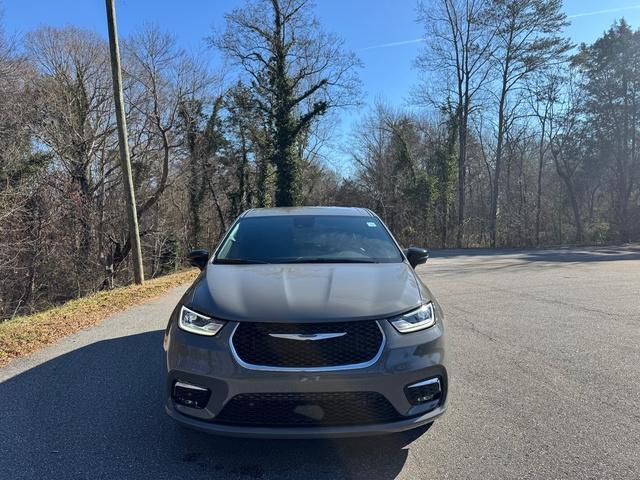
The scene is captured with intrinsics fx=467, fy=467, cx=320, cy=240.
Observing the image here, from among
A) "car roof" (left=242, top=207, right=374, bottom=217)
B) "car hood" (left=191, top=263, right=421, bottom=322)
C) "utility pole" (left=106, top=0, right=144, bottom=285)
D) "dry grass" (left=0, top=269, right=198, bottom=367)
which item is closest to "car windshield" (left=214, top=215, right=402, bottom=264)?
"car roof" (left=242, top=207, right=374, bottom=217)

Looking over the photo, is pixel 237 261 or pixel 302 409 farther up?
pixel 237 261

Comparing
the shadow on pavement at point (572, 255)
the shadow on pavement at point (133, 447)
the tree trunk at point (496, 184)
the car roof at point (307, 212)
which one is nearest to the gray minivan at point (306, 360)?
the shadow on pavement at point (133, 447)

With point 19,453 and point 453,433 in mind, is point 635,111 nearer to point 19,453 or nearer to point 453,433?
point 453,433

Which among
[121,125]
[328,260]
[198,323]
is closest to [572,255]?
[121,125]

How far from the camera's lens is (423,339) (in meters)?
2.94

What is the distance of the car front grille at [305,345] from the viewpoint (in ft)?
9.00

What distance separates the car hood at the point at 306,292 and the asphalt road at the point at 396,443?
973 mm

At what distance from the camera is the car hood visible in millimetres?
2863

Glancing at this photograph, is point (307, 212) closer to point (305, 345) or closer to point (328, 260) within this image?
point (328, 260)

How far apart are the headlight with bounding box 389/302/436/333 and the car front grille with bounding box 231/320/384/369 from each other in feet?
0.56

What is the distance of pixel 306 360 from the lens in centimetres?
274

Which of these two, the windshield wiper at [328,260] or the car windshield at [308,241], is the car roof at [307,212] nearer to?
the car windshield at [308,241]

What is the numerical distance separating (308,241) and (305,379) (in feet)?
6.08

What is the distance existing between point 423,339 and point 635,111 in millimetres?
35210
